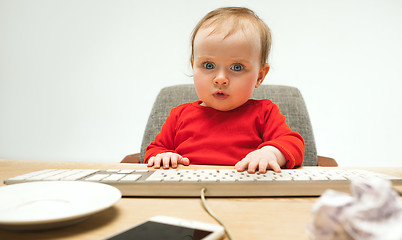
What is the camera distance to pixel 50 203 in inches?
14.5

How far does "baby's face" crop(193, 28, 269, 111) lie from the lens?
885 millimetres

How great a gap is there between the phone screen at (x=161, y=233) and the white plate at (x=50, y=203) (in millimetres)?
59

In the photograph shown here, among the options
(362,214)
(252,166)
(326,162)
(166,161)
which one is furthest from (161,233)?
(326,162)

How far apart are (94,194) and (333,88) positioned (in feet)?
7.30

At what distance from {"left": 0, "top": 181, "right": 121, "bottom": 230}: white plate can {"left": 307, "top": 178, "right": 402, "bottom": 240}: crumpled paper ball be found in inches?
9.5

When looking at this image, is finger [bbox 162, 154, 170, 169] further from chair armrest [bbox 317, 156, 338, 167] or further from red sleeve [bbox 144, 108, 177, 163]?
chair armrest [bbox 317, 156, 338, 167]

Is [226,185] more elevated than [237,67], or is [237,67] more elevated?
[237,67]

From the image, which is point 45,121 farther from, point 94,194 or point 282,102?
point 94,194

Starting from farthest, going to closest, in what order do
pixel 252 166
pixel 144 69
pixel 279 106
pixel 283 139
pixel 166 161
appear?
1. pixel 144 69
2. pixel 279 106
3. pixel 283 139
4. pixel 166 161
5. pixel 252 166

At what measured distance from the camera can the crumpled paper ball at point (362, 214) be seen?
0.19 metres

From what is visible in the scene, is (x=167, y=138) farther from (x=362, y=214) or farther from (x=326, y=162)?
(x=362, y=214)

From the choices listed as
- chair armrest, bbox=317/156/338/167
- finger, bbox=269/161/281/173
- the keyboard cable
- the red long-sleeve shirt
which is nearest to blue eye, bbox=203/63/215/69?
the red long-sleeve shirt

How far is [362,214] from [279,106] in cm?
116

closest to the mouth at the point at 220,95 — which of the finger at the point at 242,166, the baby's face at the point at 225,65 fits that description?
the baby's face at the point at 225,65
